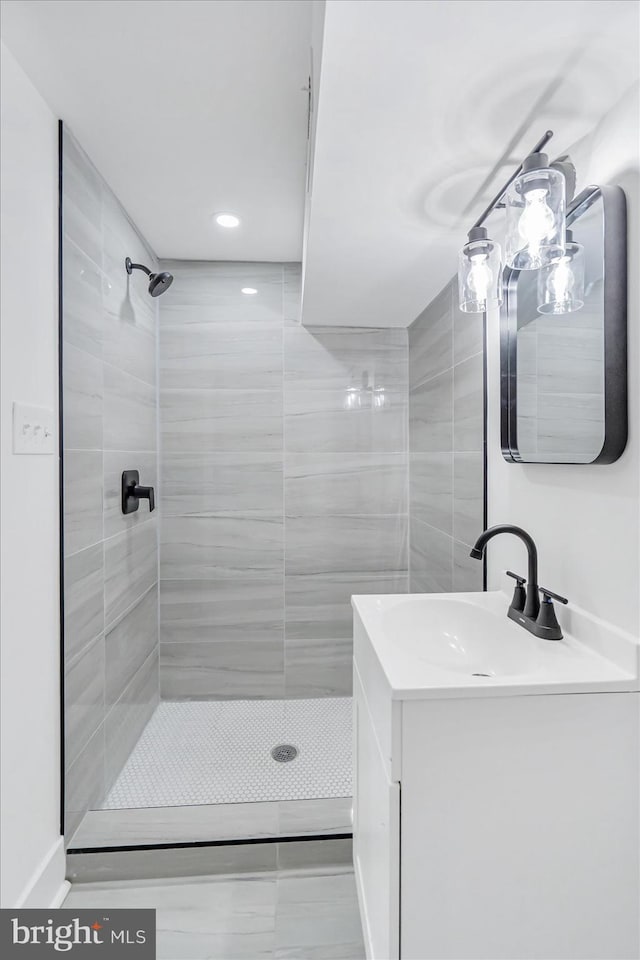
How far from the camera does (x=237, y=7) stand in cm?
111

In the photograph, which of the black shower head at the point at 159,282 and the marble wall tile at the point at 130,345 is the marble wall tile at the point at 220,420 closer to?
the marble wall tile at the point at 130,345

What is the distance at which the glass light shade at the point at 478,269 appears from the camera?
45.3 inches

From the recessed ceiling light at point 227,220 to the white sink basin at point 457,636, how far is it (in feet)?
5.82

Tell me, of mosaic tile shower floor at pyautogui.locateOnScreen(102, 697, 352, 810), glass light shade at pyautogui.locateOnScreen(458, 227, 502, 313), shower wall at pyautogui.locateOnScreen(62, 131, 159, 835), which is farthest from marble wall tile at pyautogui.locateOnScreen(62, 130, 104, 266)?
mosaic tile shower floor at pyautogui.locateOnScreen(102, 697, 352, 810)

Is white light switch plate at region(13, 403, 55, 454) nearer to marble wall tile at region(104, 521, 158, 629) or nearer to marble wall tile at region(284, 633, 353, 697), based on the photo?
marble wall tile at region(104, 521, 158, 629)

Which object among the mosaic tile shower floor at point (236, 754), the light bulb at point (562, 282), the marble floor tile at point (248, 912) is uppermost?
the light bulb at point (562, 282)

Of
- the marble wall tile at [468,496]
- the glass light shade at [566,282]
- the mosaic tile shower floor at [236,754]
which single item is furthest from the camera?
the mosaic tile shower floor at [236,754]

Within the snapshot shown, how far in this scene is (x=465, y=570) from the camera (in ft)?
5.80

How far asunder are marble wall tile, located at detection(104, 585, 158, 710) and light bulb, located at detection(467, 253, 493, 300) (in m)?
1.78

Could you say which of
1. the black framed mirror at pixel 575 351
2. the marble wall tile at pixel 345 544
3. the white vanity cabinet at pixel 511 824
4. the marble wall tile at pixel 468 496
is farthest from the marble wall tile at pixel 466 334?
the white vanity cabinet at pixel 511 824

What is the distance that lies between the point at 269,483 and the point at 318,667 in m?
1.05

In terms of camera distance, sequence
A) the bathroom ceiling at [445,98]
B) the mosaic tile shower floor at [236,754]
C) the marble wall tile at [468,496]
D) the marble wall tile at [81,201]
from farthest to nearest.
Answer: the mosaic tile shower floor at [236,754] → the marble wall tile at [468,496] → the marble wall tile at [81,201] → the bathroom ceiling at [445,98]

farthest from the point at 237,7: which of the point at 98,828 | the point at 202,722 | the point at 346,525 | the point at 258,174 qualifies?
the point at 202,722

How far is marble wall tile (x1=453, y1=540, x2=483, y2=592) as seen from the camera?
1656 mm
